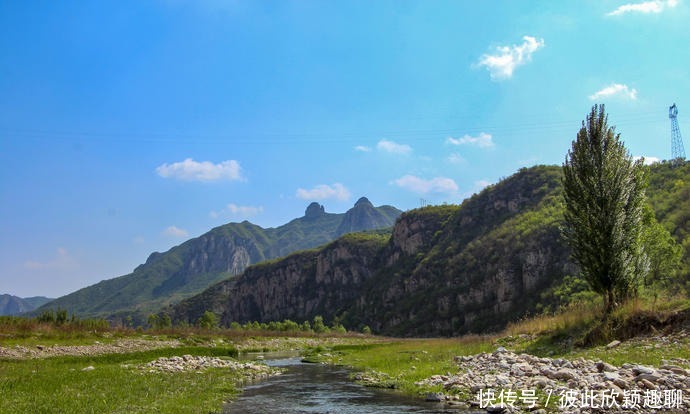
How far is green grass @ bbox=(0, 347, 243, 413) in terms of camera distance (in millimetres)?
14961

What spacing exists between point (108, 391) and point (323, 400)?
30.7 ft

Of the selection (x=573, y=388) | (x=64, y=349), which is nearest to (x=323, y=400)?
(x=573, y=388)

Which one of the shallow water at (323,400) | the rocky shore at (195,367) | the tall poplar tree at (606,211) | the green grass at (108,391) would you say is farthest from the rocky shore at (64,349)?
the tall poplar tree at (606,211)

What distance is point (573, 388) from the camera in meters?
14.5

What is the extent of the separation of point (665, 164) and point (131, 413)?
519 feet

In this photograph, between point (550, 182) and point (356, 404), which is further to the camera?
point (550, 182)

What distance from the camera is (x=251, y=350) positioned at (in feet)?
224

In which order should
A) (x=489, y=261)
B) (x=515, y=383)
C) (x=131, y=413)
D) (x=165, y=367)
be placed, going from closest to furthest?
(x=131, y=413) < (x=515, y=383) < (x=165, y=367) < (x=489, y=261)

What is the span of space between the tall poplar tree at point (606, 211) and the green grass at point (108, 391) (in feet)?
77.2

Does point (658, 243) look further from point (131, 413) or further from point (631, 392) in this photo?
point (131, 413)

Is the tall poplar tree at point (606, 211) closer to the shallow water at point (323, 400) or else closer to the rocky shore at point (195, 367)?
the shallow water at point (323, 400)

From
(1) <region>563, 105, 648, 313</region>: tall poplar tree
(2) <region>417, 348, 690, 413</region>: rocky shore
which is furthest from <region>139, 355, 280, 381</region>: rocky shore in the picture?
(1) <region>563, 105, 648, 313</region>: tall poplar tree

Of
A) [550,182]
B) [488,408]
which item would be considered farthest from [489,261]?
[488,408]

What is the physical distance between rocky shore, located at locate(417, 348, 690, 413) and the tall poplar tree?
35.0 feet
